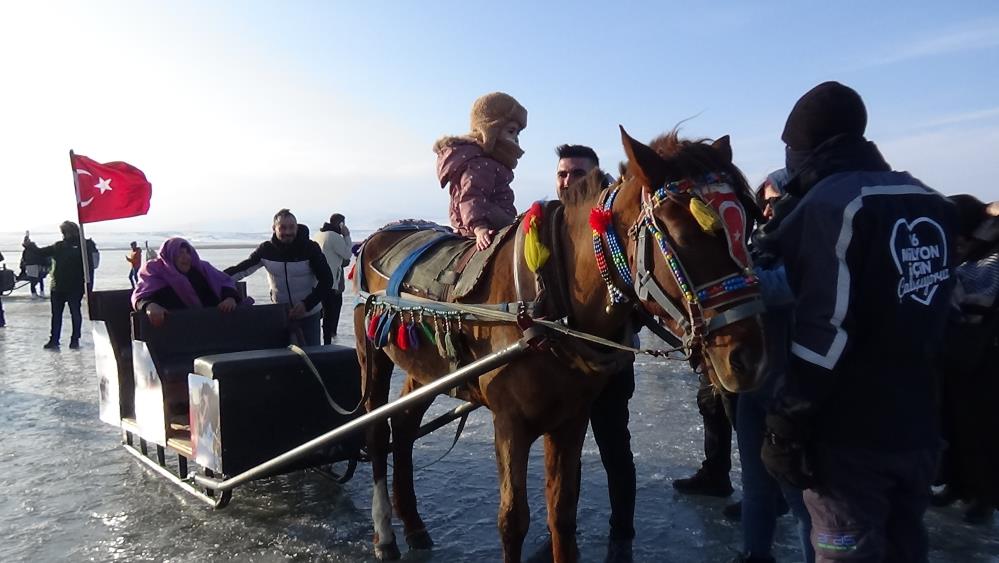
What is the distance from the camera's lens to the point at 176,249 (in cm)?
535

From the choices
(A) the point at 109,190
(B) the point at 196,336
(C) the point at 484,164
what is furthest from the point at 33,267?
(C) the point at 484,164

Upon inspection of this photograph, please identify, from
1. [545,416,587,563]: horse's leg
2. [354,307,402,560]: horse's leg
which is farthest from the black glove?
[354,307,402,560]: horse's leg

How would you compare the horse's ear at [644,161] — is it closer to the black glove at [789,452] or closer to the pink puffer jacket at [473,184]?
the black glove at [789,452]

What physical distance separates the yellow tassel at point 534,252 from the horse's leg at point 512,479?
2.12 feet

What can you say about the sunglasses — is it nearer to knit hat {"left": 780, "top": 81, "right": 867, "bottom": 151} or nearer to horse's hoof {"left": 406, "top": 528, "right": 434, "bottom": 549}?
knit hat {"left": 780, "top": 81, "right": 867, "bottom": 151}

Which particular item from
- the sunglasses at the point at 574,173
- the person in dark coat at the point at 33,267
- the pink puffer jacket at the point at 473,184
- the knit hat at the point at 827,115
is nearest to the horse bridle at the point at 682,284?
the knit hat at the point at 827,115

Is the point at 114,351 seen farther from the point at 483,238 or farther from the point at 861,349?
the point at 861,349

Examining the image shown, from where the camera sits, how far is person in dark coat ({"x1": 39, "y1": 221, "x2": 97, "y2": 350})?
1076 cm

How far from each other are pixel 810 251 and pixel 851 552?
0.86 metres

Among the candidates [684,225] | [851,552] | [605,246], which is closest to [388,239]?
[605,246]

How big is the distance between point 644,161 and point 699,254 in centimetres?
33

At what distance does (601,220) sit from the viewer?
7.85 feet

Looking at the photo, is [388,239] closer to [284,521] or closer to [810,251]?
[284,521]

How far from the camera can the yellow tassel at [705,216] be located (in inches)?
80.0
